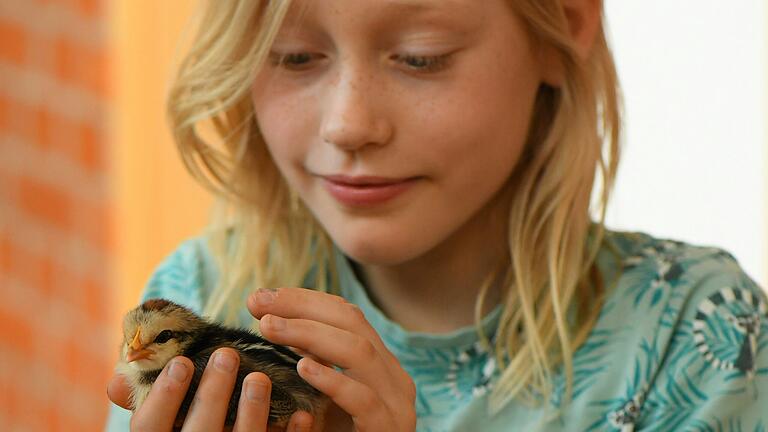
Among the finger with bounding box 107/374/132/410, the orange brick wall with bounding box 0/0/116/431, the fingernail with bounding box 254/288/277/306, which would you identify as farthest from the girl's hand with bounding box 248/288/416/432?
the orange brick wall with bounding box 0/0/116/431

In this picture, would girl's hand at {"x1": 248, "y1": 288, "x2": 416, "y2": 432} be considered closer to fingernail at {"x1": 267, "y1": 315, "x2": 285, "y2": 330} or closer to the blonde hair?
fingernail at {"x1": 267, "y1": 315, "x2": 285, "y2": 330}

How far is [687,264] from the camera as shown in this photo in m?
1.19

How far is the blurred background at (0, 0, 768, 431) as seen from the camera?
2107mm

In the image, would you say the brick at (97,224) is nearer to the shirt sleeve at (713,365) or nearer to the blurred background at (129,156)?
the blurred background at (129,156)

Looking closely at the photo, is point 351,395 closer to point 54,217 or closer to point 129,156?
point 129,156

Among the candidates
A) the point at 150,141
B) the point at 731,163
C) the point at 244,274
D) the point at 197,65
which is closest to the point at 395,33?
the point at 197,65

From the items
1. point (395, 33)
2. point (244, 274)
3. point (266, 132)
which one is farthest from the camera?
point (244, 274)

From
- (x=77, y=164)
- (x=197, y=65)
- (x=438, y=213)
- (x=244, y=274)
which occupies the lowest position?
(x=77, y=164)

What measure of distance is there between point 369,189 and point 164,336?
1.09ft

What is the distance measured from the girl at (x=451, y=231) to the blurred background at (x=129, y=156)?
0.88m

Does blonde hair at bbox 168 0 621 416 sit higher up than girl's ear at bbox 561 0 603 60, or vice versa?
girl's ear at bbox 561 0 603 60

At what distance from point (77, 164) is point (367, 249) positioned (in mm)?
1297

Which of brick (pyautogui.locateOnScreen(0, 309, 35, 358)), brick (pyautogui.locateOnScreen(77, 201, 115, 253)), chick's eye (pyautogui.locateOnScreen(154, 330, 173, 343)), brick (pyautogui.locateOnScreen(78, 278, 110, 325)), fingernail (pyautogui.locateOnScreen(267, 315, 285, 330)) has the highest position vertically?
chick's eye (pyautogui.locateOnScreen(154, 330, 173, 343))

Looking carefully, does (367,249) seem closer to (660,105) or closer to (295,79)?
(295,79)
